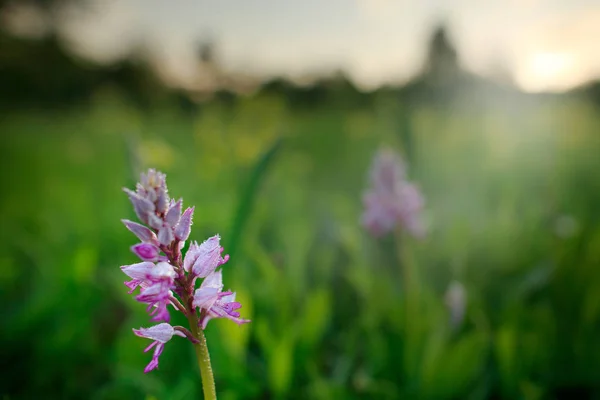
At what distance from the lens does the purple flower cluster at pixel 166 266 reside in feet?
2.00

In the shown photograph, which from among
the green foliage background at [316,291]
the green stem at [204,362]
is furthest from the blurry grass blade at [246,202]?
the green stem at [204,362]

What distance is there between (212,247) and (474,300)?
4.53 feet

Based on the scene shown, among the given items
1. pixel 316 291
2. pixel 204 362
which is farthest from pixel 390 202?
pixel 204 362

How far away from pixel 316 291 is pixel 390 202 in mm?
445

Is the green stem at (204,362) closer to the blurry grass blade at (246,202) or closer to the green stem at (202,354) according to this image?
the green stem at (202,354)

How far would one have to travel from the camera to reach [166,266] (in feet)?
1.99

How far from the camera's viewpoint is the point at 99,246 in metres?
2.71

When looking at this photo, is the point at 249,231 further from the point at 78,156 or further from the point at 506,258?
the point at 78,156

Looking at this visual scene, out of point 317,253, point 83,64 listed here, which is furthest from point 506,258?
point 83,64

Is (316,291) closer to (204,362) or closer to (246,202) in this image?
(246,202)

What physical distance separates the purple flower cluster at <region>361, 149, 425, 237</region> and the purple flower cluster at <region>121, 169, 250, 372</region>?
1142 millimetres

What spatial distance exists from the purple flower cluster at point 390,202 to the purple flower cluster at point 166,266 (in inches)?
Answer: 45.0

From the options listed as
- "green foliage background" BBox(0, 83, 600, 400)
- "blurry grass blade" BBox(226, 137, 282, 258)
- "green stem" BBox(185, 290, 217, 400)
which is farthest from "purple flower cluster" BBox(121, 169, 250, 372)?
"blurry grass blade" BBox(226, 137, 282, 258)

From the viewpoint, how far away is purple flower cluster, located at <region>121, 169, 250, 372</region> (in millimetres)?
610
